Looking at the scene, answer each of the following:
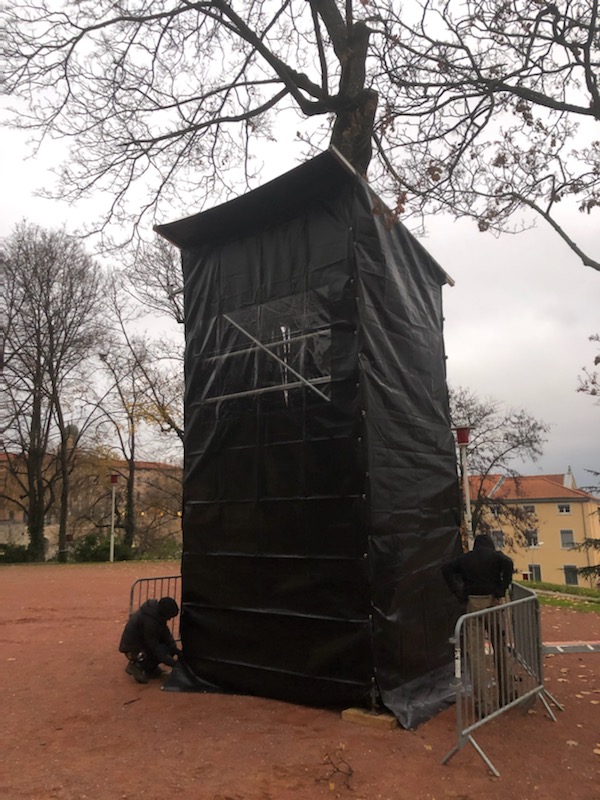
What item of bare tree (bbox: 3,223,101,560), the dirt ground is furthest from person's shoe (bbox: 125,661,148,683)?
bare tree (bbox: 3,223,101,560)

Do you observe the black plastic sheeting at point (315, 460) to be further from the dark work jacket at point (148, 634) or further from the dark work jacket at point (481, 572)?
the dark work jacket at point (481, 572)

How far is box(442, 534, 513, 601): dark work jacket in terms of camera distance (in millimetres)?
5520

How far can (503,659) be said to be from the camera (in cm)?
498

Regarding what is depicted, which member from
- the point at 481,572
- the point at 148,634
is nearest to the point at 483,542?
the point at 481,572

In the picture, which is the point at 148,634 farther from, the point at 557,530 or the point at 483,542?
the point at 557,530

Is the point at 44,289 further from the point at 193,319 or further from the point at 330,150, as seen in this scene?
the point at 330,150

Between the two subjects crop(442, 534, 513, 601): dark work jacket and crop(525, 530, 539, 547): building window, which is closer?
crop(442, 534, 513, 601): dark work jacket

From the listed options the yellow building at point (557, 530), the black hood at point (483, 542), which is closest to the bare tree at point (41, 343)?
the black hood at point (483, 542)

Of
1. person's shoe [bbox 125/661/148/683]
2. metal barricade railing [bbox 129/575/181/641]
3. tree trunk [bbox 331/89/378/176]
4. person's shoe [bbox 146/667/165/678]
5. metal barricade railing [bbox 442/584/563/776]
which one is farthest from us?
metal barricade railing [bbox 129/575/181/641]

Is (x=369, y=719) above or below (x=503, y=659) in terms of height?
below

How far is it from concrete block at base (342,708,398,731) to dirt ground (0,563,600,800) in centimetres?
7

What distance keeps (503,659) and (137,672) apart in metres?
4.12

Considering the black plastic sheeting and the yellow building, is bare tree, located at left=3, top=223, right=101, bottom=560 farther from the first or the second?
the yellow building

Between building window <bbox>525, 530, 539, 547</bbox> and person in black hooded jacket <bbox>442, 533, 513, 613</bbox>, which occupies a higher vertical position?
person in black hooded jacket <bbox>442, 533, 513, 613</bbox>
